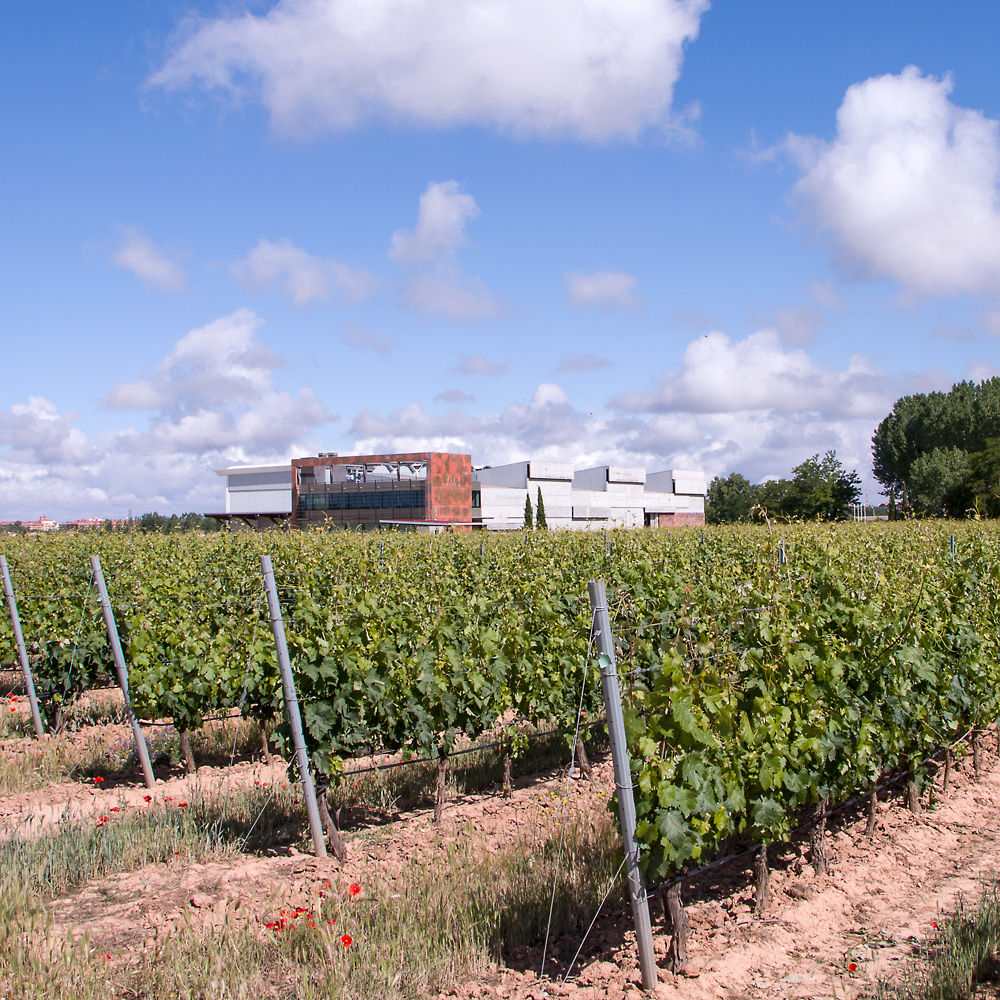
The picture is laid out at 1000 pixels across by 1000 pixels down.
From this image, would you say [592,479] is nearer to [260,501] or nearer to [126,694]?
[260,501]

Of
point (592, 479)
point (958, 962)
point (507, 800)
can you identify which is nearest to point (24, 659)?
point (507, 800)

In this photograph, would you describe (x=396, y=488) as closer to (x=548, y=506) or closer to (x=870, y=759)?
(x=548, y=506)

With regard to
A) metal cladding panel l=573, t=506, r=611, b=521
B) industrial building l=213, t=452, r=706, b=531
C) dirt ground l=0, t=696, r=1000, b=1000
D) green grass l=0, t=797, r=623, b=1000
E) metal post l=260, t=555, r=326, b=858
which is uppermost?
industrial building l=213, t=452, r=706, b=531

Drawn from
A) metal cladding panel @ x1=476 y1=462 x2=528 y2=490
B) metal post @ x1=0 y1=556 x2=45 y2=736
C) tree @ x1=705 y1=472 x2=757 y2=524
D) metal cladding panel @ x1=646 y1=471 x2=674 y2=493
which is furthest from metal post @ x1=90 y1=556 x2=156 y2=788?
tree @ x1=705 y1=472 x2=757 y2=524

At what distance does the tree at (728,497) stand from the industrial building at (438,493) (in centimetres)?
1450

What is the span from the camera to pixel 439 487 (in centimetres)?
5609

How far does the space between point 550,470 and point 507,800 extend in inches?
2345

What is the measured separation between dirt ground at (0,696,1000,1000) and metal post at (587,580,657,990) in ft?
0.57

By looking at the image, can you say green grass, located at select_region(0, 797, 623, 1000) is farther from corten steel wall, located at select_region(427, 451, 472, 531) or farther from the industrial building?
corten steel wall, located at select_region(427, 451, 472, 531)

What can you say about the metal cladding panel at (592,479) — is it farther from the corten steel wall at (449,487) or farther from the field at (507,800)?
the field at (507,800)

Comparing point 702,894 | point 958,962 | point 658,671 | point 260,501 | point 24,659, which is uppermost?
point 260,501

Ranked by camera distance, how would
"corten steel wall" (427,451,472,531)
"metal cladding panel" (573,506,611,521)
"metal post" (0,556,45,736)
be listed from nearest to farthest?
"metal post" (0,556,45,736), "corten steel wall" (427,451,472,531), "metal cladding panel" (573,506,611,521)

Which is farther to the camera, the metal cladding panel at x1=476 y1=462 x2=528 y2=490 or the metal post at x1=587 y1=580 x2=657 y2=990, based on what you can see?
the metal cladding panel at x1=476 y1=462 x2=528 y2=490

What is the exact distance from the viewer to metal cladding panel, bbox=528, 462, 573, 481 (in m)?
64.4
